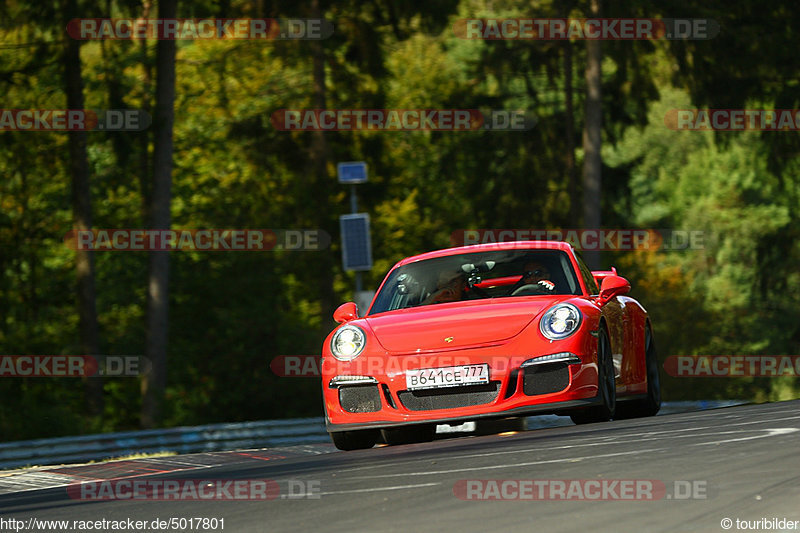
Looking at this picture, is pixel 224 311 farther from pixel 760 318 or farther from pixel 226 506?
pixel 760 318

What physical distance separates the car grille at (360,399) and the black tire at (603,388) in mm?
1564

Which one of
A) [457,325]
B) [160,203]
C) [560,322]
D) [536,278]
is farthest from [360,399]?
[160,203]

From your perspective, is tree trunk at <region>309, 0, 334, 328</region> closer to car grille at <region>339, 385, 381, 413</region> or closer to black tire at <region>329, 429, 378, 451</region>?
black tire at <region>329, 429, 378, 451</region>

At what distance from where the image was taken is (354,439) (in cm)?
1068

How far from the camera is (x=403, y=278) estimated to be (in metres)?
11.4

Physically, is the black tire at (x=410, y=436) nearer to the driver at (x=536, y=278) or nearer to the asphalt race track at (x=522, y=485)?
the asphalt race track at (x=522, y=485)

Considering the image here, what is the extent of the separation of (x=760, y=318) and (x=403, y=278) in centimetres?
4557

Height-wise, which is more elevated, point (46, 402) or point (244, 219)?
point (244, 219)

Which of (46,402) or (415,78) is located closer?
(46,402)

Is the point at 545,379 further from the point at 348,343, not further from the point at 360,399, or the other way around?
the point at 348,343

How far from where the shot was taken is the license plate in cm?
970

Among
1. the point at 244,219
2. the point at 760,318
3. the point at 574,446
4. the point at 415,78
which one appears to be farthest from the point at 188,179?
the point at 574,446

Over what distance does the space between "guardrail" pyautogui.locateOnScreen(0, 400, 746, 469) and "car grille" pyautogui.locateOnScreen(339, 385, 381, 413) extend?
3.98 m

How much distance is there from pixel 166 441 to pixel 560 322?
6.10m
